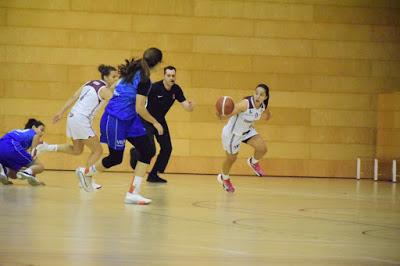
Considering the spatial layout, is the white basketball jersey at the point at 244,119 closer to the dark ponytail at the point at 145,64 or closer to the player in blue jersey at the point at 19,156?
the player in blue jersey at the point at 19,156

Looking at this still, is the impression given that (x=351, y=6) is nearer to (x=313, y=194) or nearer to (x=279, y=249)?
(x=313, y=194)

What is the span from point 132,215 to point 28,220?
38.8 inches

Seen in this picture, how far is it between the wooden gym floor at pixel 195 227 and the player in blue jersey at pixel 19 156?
0.18 meters

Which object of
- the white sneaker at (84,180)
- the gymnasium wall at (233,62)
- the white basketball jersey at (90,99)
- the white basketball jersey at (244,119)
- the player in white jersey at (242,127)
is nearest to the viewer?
the white sneaker at (84,180)

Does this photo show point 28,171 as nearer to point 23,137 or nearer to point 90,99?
point 23,137

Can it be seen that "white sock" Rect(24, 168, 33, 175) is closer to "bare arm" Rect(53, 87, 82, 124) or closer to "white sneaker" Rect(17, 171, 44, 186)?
"white sneaker" Rect(17, 171, 44, 186)

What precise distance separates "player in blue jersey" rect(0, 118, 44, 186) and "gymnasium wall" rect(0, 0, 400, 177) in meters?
4.23

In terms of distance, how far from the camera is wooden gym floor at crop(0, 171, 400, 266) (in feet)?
14.9

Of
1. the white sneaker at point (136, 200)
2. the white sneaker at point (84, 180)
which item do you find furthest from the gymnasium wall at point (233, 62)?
the white sneaker at point (136, 200)

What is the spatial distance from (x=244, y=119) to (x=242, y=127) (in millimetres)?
106

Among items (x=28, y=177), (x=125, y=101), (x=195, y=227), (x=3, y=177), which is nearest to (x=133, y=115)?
(x=125, y=101)

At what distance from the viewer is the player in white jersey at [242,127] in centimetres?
1047

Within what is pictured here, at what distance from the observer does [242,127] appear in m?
10.6

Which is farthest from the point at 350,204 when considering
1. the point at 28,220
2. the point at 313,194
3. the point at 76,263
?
the point at 76,263
